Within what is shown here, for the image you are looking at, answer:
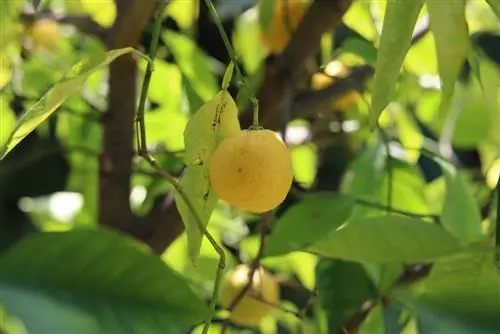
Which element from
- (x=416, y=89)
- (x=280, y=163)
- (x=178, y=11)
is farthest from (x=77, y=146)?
(x=280, y=163)

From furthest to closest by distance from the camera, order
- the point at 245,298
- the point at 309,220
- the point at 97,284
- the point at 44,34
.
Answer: the point at 44,34
the point at 245,298
the point at 309,220
the point at 97,284

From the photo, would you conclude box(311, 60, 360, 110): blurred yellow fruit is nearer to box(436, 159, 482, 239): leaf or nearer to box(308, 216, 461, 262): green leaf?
box(436, 159, 482, 239): leaf

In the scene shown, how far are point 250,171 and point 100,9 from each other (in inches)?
21.2

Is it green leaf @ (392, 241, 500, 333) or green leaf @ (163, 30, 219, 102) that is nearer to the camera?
green leaf @ (392, 241, 500, 333)

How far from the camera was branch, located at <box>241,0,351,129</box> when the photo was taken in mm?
650

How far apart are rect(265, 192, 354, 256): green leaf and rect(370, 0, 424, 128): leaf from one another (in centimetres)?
22

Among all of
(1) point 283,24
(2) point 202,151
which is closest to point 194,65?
(1) point 283,24

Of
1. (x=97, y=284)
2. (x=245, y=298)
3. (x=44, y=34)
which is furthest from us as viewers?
(x=44, y=34)

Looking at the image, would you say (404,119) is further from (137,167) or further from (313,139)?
(137,167)

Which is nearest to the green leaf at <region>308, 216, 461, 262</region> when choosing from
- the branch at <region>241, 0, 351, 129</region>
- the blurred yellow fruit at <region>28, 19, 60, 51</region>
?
the branch at <region>241, 0, 351, 129</region>

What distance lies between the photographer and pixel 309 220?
0.59m

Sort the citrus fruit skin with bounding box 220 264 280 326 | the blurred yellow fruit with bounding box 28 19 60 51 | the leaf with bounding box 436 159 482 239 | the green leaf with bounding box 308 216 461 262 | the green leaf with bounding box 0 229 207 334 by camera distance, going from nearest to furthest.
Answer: the green leaf with bounding box 0 229 207 334, the green leaf with bounding box 308 216 461 262, the leaf with bounding box 436 159 482 239, the citrus fruit skin with bounding box 220 264 280 326, the blurred yellow fruit with bounding box 28 19 60 51

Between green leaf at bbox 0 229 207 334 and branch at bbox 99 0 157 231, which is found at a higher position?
green leaf at bbox 0 229 207 334

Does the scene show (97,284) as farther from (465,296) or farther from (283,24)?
(283,24)
